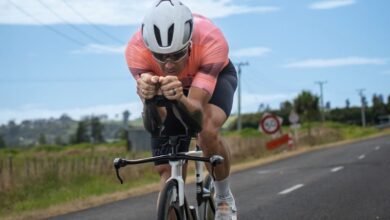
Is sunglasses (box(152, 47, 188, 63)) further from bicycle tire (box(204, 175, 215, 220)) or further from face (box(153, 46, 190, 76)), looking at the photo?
bicycle tire (box(204, 175, 215, 220))

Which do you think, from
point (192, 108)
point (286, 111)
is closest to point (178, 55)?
point (192, 108)

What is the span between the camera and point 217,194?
5.06 metres

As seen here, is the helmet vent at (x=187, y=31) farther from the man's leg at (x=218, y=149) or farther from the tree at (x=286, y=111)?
the tree at (x=286, y=111)

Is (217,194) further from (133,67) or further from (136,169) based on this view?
(136,169)

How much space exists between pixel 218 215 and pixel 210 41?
132 cm

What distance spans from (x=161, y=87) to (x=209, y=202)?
176 cm

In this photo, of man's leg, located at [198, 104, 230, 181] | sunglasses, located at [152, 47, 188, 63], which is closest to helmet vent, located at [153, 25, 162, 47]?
sunglasses, located at [152, 47, 188, 63]

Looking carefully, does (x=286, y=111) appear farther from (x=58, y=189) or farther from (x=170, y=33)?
(x=170, y=33)

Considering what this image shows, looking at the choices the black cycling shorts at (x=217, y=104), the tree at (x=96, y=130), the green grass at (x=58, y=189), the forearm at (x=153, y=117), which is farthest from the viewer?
the tree at (x=96, y=130)

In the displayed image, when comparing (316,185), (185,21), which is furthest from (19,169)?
(185,21)

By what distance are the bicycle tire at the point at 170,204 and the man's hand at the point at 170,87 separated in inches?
21.3

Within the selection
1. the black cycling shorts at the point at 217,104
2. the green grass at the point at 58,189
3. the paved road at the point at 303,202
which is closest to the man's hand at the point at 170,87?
the black cycling shorts at the point at 217,104

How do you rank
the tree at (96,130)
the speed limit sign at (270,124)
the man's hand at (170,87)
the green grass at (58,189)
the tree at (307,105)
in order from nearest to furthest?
the man's hand at (170,87) → the green grass at (58,189) → the speed limit sign at (270,124) → the tree at (307,105) → the tree at (96,130)

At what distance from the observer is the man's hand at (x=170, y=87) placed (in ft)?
12.1
